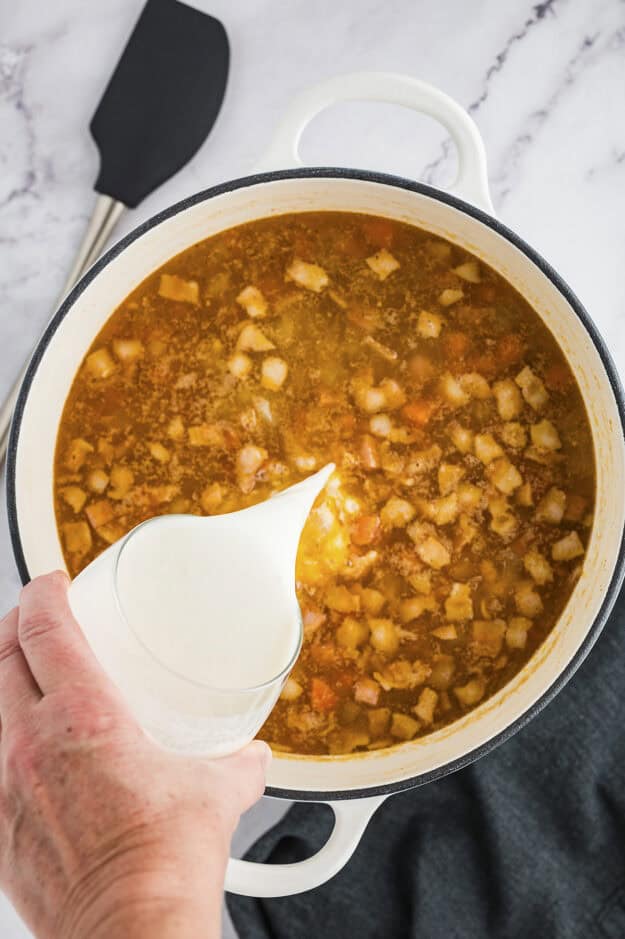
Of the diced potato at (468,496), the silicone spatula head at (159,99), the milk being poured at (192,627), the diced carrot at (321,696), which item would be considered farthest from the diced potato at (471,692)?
the silicone spatula head at (159,99)

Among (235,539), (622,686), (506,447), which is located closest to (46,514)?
(235,539)

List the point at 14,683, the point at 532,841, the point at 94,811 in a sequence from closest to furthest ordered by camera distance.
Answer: the point at 94,811
the point at 14,683
the point at 532,841

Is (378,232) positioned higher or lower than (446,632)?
higher

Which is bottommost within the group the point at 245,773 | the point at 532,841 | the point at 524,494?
the point at 532,841

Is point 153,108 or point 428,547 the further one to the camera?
point 153,108

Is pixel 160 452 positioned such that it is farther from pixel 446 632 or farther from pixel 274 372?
pixel 446 632

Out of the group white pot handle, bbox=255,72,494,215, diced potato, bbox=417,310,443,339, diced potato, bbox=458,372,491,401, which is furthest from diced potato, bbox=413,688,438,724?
white pot handle, bbox=255,72,494,215

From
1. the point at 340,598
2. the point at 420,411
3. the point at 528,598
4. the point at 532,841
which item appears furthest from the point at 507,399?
the point at 532,841
